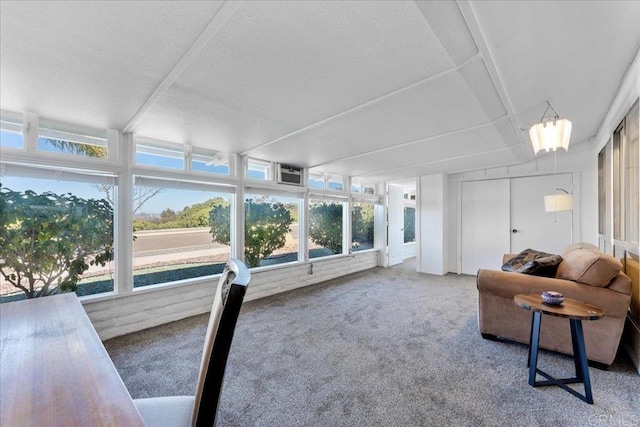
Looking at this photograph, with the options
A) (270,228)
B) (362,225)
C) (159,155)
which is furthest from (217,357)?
(362,225)

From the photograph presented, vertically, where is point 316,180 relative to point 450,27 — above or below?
below

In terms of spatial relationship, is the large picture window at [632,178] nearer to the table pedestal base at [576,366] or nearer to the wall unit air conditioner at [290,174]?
the table pedestal base at [576,366]

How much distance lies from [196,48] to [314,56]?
2.33ft

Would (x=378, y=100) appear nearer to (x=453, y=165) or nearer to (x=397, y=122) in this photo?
(x=397, y=122)

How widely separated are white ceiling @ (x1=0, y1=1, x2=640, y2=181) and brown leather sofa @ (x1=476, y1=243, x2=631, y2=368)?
157cm

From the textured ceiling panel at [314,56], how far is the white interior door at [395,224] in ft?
16.1

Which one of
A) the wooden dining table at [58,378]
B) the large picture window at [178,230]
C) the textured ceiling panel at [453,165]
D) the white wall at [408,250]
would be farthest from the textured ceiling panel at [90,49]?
the white wall at [408,250]

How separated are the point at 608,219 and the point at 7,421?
5481 millimetres

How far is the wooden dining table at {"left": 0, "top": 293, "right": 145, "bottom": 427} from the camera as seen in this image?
0.70 metres

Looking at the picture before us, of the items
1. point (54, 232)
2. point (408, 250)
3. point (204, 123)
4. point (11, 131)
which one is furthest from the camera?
point (408, 250)

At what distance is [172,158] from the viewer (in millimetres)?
3459

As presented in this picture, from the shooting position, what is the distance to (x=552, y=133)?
225 cm

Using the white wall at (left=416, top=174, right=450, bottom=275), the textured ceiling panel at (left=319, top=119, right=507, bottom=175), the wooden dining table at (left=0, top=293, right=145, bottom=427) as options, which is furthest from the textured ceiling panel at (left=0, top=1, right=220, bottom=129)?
the white wall at (left=416, top=174, right=450, bottom=275)

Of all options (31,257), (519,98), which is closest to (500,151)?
(519,98)
